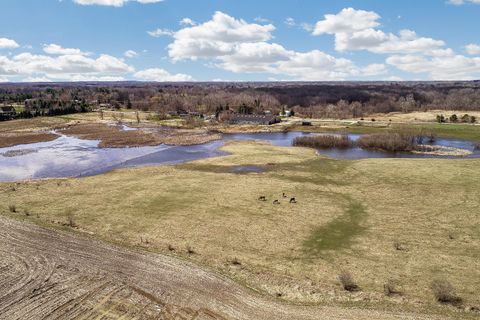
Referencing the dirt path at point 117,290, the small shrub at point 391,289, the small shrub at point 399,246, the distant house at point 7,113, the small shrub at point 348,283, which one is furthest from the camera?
the distant house at point 7,113

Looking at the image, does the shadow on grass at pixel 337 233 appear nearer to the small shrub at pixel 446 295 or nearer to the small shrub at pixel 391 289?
the small shrub at pixel 391 289

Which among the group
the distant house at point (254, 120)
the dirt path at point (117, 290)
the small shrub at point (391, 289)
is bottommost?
the dirt path at point (117, 290)

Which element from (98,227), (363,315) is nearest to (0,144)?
(98,227)

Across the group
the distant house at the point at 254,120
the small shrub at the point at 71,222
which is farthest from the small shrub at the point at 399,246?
the distant house at the point at 254,120

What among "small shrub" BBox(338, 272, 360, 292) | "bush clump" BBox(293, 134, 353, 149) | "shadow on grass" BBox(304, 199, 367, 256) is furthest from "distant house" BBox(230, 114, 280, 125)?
"small shrub" BBox(338, 272, 360, 292)

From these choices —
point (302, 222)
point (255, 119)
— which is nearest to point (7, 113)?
point (255, 119)

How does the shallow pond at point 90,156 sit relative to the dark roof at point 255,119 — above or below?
below

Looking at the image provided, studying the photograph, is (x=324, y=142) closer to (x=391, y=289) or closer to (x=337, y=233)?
(x=337, y=233)
